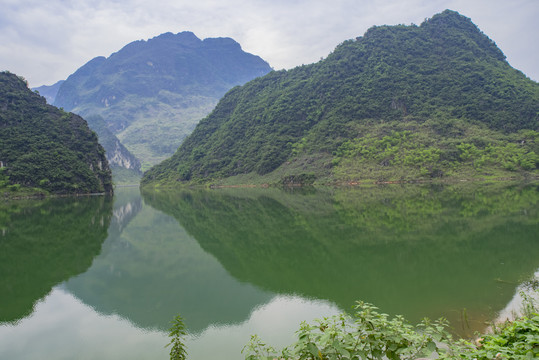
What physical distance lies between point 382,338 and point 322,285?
6.97 meters

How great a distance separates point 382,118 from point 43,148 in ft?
309

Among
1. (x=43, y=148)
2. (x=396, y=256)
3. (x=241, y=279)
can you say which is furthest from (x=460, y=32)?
(x=241, y=279)

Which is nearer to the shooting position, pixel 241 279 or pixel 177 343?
pixel 177 343

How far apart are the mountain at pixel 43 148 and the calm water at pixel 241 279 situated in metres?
55.9

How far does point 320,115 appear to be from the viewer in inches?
5054

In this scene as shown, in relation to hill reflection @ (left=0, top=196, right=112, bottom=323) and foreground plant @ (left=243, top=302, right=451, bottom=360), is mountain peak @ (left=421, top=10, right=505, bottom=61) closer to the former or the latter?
hill reflection @ (left=0, top=196, right=112, bottom=323)

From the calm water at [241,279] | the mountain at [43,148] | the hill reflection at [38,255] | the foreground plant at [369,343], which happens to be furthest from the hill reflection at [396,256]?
the mountain at [43,148]

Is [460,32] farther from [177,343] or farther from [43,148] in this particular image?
[177,343]

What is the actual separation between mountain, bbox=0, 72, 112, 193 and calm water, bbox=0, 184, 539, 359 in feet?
184

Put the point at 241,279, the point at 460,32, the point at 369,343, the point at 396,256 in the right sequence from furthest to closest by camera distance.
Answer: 1. the point at 460,32
2. the point at 396,256
3. the point at 241,279
4. the point at 369,343

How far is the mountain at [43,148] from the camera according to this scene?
72175mm

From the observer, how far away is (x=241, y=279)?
13.9 meters

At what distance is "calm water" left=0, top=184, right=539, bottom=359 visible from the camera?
9250mm

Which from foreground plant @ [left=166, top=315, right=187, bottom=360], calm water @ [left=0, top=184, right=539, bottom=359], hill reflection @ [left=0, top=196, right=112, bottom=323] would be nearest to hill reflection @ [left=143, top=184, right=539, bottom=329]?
calm water @ [left=0, top=184, right=539, bottom=359]
